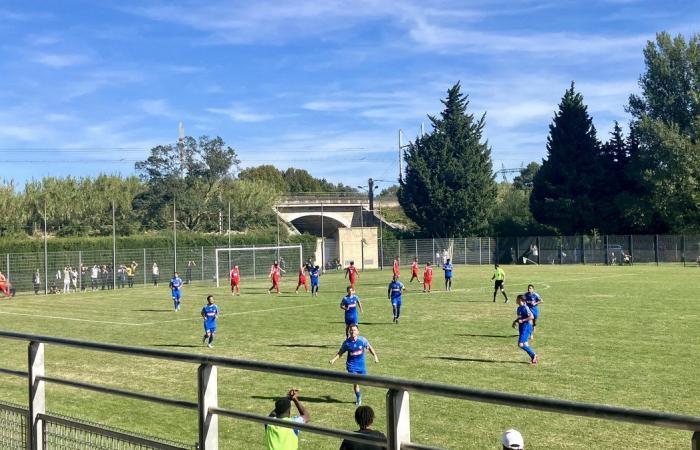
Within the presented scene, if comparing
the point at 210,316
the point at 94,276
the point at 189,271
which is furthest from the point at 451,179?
the point at 210,316

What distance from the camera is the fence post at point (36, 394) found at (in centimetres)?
538

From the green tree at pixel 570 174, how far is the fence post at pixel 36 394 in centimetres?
7143

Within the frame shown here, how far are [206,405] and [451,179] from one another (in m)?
75.3

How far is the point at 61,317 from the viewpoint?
1233 inches

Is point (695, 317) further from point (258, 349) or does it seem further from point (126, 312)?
point (126, 312)

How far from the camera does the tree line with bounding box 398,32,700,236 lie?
69312 mm

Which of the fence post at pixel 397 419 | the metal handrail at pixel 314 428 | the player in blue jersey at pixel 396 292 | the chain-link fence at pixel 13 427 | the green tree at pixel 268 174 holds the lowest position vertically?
the player in blue jersey at pixel 396 292

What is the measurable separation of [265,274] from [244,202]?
66.1 ft

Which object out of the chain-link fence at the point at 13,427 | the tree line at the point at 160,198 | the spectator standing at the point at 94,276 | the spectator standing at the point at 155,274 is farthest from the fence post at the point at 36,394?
the tree line at the point at 160,198

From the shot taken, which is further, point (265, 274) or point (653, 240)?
point (653, 240)

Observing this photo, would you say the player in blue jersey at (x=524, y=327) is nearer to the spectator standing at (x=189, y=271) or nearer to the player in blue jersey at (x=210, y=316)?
the player in blue jersey at (x=210, y=316)

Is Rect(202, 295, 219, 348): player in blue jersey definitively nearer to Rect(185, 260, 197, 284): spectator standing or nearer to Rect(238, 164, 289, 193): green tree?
Rect(185, 260, 197, 284): spectator standing

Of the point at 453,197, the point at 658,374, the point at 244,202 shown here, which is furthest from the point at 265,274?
the point at 658,374

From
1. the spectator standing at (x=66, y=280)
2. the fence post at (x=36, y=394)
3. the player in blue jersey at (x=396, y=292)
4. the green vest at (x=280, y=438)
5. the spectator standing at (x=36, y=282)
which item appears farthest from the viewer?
the spectator standing at (x=66, y=280)
